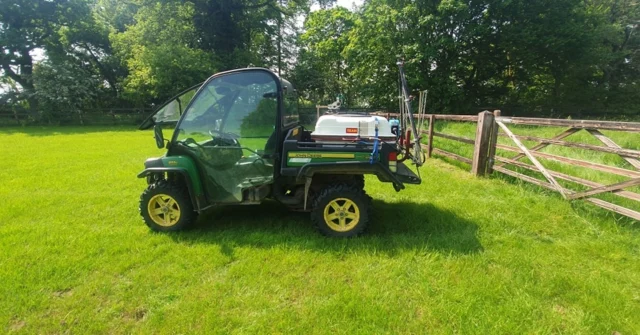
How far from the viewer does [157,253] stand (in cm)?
305

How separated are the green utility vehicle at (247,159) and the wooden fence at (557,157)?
244 cm

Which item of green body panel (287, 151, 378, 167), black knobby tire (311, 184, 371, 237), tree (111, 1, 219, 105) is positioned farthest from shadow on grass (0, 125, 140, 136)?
black knobby tire (311, 184, 371, 237)

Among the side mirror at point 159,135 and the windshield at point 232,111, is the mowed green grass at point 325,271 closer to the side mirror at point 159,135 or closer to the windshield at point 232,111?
the side mirror at point 159,135

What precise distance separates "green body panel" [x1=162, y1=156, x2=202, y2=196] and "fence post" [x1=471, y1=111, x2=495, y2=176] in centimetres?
511

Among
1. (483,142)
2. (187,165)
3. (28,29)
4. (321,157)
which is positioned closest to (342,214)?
(321,157)

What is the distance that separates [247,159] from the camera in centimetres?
340

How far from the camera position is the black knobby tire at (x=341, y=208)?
3.29m

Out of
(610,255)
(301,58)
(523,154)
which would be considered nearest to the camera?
(610,255)

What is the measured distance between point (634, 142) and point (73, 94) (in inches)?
1205

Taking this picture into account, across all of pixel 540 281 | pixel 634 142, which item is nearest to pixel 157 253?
pixel 540 281

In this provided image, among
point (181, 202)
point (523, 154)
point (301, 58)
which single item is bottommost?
point (181, 202)

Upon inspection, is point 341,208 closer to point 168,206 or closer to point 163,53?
point 168,206

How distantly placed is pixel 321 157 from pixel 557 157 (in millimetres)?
3799

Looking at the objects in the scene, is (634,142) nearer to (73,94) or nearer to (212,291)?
(212,291)
